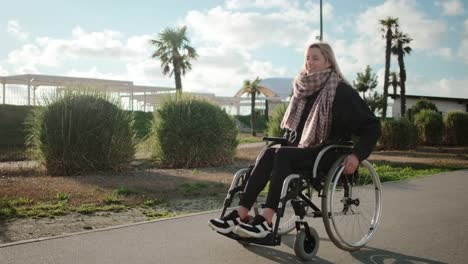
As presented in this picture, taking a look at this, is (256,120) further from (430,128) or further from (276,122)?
(276,122)

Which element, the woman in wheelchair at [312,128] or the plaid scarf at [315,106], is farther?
the plaid scarf at [315,106]

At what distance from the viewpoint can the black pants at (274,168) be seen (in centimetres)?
416

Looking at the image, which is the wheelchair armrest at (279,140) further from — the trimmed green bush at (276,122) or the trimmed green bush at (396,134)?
the trimmed green bush at (396,134)

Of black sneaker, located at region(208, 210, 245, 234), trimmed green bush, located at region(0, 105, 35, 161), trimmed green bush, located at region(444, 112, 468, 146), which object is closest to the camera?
black sneaker, located at region(208, 210, 245, 234)

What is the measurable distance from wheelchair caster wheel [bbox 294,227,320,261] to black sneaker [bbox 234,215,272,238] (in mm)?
297

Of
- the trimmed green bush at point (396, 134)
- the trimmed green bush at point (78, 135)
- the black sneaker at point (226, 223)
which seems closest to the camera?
the black sneaker at point (226, 223)

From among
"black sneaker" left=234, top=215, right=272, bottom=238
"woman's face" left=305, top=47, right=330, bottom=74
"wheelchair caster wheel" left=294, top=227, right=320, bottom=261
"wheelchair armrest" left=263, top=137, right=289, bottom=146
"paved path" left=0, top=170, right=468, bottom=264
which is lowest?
"paved path" left=0, top=170, right=468, bottom=264

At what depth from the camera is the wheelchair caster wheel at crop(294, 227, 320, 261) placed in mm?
4176

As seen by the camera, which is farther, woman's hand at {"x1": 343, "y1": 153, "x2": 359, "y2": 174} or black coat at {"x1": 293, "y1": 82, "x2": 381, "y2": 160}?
black coat at {"x1": 293, "y1": 82, "x2": 381, "y2": 160}

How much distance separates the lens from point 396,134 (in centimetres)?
2280

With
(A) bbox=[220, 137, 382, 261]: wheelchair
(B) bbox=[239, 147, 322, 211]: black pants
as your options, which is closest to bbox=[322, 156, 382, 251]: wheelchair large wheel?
(A) bbox=[220, 137, 382, 261]: wheelchair

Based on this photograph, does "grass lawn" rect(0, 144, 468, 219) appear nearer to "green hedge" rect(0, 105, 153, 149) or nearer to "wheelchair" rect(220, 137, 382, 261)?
"wheelchair" rect(220, 137, 382, 261)

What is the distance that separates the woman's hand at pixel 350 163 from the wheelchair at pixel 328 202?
0.04m

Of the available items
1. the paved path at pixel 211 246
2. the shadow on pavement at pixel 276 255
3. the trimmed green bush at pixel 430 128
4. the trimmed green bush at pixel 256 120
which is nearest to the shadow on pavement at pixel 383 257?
the paved path at pixel 211 246
